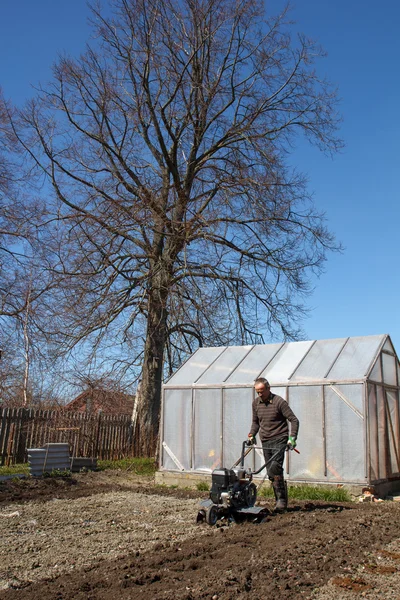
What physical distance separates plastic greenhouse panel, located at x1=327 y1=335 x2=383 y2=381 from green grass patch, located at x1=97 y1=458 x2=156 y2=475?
6.55 meters

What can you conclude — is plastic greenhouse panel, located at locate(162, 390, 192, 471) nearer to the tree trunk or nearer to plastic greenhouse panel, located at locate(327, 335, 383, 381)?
plastic greenhouse panel, located at locate(327, 335, 383, 381)

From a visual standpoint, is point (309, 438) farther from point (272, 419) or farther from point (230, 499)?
point (230, 499)

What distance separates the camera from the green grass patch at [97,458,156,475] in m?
15.9

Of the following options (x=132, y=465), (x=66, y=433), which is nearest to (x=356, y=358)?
(x=132, y=465)

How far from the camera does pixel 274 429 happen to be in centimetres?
835

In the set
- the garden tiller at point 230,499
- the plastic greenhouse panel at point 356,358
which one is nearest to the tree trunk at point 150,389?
the plastic greenhouse panel at point 356,358

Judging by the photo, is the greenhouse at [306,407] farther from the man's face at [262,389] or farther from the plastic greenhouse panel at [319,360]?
the man's face at [262,389]

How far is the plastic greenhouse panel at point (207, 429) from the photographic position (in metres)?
12.5

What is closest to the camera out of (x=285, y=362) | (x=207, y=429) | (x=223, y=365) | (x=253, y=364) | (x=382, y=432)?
(x=382, y=432)

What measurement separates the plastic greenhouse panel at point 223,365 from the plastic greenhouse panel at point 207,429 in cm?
27

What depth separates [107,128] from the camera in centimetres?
1833

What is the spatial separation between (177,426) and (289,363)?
9.67 feet

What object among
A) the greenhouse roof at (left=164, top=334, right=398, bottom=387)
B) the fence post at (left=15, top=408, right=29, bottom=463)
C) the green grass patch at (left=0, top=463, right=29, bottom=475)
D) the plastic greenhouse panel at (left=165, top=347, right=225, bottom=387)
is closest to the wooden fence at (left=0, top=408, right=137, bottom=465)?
the fence post at (left=15, top=408, right=29, bottom=463)

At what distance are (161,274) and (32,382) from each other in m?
16.5
